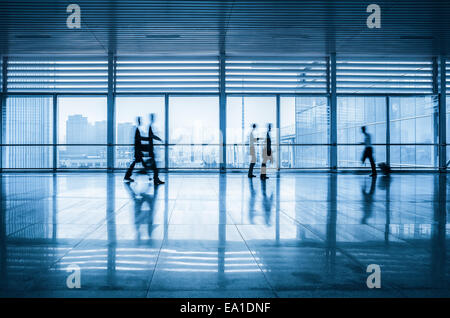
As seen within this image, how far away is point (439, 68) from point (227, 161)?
31.2 ft

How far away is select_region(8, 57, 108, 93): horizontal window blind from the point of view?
14.3 meters

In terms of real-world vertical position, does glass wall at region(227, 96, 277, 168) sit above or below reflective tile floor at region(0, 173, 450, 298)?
above

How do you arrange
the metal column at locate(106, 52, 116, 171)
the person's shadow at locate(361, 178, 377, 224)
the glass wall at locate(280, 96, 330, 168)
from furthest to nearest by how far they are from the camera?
1. the glass wall at locate(280, 96, 330, 168)
2. the metal column at locate(106, 52, 116, 171)
3. the person's shadow at locate(361, 178, 377, 224)

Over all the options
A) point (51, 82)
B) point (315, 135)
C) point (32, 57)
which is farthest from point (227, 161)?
point (32, 57)

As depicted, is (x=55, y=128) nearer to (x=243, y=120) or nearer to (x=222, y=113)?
(x=222, y=113)

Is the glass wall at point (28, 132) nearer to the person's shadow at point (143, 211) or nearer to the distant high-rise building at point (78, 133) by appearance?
the distant high-rise building at point (78, 133)

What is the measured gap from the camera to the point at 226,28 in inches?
441

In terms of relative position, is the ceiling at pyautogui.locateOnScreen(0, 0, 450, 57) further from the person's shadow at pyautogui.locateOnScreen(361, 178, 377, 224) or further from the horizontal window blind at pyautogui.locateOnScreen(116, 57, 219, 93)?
the person's shadow at pyautogui.locateOnScreen(361, 178, 377, 224)

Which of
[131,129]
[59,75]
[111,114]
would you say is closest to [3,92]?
[59,75]

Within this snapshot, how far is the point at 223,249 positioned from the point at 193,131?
38.1 feet

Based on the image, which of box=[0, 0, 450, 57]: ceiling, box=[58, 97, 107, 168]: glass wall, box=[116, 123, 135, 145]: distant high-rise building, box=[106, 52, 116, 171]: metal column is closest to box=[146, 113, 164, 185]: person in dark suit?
box=[0, 0, 450, 57]: ceiling

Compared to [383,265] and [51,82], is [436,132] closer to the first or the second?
[383,265]

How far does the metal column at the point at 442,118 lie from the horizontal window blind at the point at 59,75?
532 inches

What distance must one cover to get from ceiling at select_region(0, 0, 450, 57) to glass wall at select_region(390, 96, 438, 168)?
207 cm
